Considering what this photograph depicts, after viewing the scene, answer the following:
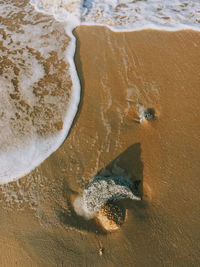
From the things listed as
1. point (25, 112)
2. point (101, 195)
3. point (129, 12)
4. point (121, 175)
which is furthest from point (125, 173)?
point (129, 12)

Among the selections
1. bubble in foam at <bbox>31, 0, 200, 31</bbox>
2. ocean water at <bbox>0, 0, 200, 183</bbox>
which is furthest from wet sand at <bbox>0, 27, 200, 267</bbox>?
bubble in foam at <bbox>31, 0, 200, 31</bbox>

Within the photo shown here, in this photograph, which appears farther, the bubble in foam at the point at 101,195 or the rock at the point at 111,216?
the bubble in foam at the point at 101,195

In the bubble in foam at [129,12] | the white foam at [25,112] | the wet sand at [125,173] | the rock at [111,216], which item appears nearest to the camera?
the wet sand at [125,173]

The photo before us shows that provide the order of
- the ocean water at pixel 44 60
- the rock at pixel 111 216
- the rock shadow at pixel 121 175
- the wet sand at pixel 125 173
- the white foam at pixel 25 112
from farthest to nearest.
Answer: the ocean water at pixel 44 60 → the white foam at pixel 25 112 → the rock shadow at pixel 121 175 → the rock at pixel 111 216 → the wet sand at pixel 125 173

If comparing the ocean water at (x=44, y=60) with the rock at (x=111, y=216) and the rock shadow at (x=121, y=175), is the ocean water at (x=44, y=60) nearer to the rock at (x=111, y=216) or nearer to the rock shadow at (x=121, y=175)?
the rock shadow at (x=121, y=175)

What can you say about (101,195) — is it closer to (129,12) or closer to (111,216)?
(111,216)

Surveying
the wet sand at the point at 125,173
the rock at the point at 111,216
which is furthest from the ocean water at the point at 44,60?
the rock at the point at 111,216

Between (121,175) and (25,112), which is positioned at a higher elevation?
(25,112)
